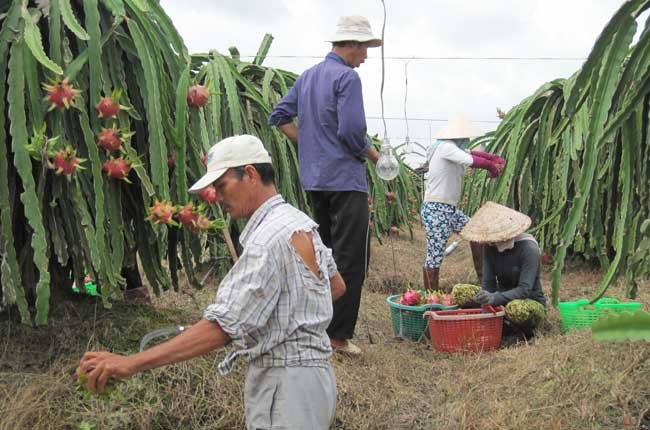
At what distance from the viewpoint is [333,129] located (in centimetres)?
396

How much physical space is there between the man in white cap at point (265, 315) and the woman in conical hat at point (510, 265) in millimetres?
2505

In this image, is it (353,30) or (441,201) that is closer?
(353,30)

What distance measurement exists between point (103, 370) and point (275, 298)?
0.48 meters

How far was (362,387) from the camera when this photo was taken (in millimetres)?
3469

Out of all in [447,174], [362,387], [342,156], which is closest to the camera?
[362,387]

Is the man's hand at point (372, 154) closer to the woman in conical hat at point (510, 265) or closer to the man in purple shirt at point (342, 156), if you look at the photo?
the man in purple shirt at point (342, 156)

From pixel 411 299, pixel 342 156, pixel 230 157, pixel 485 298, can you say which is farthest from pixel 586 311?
pixel 230 157

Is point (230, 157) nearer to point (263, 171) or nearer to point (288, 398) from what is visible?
point (263, 171)

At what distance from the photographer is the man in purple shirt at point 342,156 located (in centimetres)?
389

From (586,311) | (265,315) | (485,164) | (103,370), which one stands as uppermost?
(485,164)

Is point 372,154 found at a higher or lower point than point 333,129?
lower

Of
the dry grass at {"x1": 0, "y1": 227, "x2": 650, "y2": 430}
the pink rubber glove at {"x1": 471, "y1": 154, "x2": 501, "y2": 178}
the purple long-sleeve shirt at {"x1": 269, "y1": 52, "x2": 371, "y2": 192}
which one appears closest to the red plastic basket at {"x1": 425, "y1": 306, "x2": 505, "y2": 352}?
the dry grass at {"x1": 0, "y1": 227, "x2": 650, "y2": 430}

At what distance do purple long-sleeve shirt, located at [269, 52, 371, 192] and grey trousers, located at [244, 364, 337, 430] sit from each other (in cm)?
190

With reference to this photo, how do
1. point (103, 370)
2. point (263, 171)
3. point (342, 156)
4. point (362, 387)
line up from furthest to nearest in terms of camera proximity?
point (342, 156) → point (362, 387) → point (263, 171) → point (103, 370)
